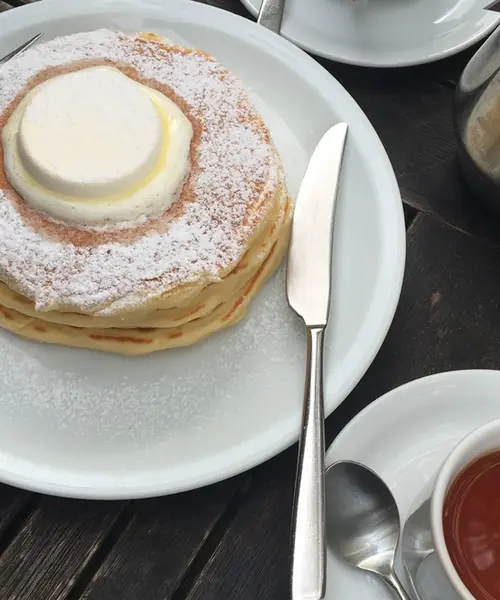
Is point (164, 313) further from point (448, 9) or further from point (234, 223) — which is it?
point (448, 9)

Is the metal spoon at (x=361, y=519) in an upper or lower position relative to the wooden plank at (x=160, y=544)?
upper

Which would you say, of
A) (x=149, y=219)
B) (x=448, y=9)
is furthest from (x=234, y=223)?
(x=448, y=9)

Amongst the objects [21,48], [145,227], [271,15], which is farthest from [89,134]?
[271,15]

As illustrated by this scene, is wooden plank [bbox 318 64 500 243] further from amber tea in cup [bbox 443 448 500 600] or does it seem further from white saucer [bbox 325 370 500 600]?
amber tea in cup [bbox 443 448 500 600]

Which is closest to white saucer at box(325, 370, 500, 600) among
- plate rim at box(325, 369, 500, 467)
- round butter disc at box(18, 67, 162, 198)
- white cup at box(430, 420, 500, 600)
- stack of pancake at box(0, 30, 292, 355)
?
plate rim at box(325, 369, 500, 467)

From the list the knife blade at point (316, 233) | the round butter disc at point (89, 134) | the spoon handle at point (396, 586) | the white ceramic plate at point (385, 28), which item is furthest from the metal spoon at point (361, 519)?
the white ceramic plate at point (385, 28)

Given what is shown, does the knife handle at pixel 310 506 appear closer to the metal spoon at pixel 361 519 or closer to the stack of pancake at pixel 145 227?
the metal spoon at pixel 361 519

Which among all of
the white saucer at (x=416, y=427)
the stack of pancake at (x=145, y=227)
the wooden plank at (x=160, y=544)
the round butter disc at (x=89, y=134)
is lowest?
the wooden plank at (x=160, y=544)
